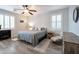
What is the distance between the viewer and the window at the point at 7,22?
1690 millimetres

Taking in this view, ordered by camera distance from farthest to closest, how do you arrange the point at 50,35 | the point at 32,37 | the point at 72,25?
the point at 32,37, the point at 50,35, the point at 72,25

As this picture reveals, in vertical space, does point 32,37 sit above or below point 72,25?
below

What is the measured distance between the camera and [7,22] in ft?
5.75

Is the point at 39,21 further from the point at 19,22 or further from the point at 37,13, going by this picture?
the point at 19,22

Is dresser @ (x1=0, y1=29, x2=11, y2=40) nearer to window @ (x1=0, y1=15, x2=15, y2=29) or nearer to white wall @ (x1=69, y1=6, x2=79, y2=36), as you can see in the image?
window @ (x1=0, y1=15, x2=15, y2=29)

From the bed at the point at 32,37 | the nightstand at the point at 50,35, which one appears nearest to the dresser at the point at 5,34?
the bed at the point at 32,37

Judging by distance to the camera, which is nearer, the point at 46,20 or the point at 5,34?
the point at 5,34

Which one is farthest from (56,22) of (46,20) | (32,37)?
(32,37)

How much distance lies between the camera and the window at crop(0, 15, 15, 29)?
1.69 metres

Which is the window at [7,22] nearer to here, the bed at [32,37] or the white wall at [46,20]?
the bed at [32,37]

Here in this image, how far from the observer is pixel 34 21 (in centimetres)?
195

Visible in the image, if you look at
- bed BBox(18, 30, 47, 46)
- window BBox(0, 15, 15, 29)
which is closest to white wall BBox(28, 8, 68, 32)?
bed BBox(18, 30, 47, 46)

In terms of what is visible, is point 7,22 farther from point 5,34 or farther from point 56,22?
point 56,22
